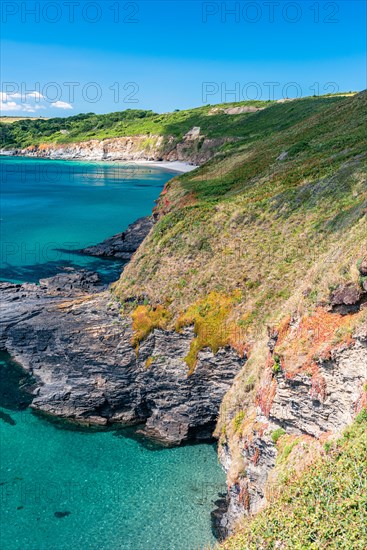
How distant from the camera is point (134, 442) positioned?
117 ft

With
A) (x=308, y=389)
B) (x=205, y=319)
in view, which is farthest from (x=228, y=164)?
(x=308, y=389)

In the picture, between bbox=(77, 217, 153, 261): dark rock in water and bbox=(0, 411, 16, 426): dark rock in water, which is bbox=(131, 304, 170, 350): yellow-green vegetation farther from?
bbox=(77, 217, 153, 261): dark rock in water

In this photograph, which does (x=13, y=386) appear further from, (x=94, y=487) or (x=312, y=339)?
(x=312, y=339)

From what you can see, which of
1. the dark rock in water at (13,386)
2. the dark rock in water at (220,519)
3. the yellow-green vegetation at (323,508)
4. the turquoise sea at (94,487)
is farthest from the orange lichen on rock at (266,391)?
the dark rock in water at (13,386)

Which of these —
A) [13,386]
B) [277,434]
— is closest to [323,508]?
[277,434]

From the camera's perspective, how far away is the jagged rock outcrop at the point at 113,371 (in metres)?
36.2

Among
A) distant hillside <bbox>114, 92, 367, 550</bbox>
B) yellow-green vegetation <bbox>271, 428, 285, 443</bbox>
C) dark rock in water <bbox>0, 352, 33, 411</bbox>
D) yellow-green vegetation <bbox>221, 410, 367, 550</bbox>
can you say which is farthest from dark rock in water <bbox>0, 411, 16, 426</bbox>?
yellow-green vegetation <bbox>221, 410, 367, 550</bbox>

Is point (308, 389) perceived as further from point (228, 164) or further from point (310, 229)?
point (228, 164)

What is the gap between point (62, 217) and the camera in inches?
4739

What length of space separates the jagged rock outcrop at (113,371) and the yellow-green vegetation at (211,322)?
0.67m

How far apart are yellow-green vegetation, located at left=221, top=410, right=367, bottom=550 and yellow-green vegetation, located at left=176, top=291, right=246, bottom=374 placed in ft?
55.0

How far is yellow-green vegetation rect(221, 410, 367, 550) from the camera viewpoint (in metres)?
15.1

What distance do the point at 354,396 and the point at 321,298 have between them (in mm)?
5765

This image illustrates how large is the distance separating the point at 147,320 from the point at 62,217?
287 ft
